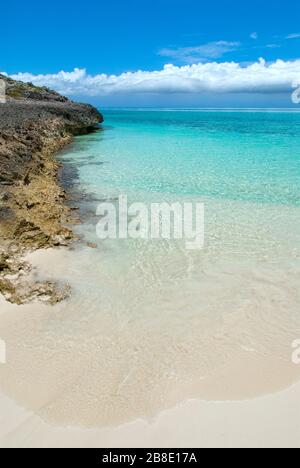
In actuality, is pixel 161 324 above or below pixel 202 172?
below

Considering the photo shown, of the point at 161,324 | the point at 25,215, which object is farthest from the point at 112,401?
the point at 25,215

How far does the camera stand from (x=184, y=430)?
4684mm

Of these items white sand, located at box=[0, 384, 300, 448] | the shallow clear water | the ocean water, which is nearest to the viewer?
white sand, located at box=[0, 384, 300, 448]

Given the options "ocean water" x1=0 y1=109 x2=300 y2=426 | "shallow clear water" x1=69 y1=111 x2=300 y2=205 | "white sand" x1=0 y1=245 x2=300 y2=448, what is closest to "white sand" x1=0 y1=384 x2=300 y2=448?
"white sand" x1=0 y1=245 x2=300 y2=448

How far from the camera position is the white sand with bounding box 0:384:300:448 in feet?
14.9

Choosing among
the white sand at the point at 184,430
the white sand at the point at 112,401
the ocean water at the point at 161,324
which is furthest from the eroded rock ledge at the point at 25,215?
the white sand at the point at 184,430

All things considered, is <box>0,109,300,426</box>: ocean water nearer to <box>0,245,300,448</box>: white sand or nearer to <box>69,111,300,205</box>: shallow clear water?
<box>0,245,300,448</box>: white sand

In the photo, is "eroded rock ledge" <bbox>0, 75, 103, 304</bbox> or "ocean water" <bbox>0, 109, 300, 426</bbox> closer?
"ocean water" <bbox>0, 109, 300, 426</bbox>

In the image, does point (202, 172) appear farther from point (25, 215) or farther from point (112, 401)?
point (112, 401)

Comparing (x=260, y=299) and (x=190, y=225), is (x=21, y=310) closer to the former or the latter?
(x=260, y=299)

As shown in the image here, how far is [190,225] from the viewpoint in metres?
11.5
